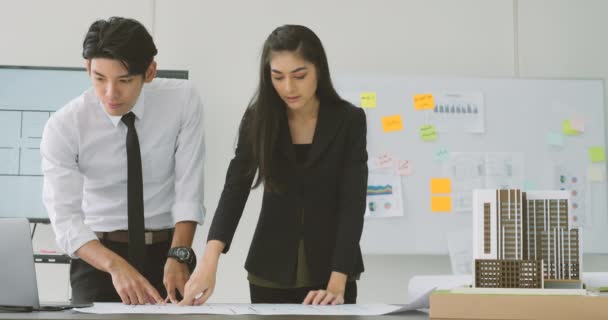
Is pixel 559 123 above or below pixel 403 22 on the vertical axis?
below

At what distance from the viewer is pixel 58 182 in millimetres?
1854

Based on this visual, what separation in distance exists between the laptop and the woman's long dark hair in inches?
22.5

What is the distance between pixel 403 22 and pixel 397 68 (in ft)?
0.79

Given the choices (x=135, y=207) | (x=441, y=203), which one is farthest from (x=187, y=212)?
(x=441, y=203)

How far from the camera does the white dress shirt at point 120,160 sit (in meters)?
1.92

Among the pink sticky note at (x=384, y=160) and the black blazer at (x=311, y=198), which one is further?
the pink sticky note at (x=384, y=160)

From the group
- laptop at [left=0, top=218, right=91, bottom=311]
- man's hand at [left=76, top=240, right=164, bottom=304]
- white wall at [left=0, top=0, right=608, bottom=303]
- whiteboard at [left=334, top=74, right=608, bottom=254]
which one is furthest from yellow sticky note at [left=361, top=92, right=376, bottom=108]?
laptop at [left=0, top=218, right=91, bottom=311]

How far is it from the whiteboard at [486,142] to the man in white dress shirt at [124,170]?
5.56 ft

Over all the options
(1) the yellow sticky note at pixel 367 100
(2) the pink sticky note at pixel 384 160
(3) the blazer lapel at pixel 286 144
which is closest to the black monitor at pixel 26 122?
(1) the yellow sticky note at pixel 367 100

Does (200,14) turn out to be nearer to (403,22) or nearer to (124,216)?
(403,22)

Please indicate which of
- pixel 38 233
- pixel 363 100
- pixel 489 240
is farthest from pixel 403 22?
pixel 489 240

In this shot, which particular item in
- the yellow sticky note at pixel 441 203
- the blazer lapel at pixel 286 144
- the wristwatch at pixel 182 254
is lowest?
the wristwatch at pixel 182 254

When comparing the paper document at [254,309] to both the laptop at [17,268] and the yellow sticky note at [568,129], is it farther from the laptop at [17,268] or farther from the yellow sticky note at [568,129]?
the yellow sticky note at [568,129]

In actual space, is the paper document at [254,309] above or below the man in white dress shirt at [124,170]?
below
